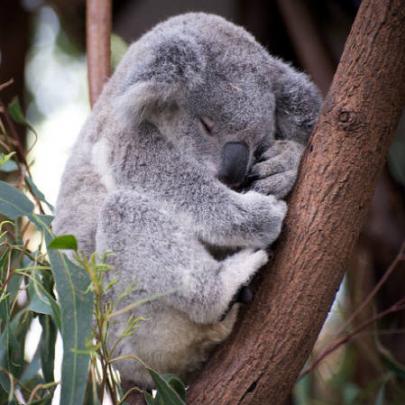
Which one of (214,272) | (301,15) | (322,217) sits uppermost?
(301,15)

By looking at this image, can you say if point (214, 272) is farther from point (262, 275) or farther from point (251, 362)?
point (251, 362)

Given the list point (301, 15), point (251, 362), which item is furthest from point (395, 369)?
point (301, 15)

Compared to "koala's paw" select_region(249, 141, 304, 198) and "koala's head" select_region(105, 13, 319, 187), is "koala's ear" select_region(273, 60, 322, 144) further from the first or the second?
"koala's paw" select_region(249, 141, 304, 198)

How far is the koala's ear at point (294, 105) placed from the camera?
2520 mm

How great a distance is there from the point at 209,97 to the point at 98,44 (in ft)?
2.87

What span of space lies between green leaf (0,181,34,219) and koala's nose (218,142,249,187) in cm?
70

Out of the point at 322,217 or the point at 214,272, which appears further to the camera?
the point at 214,272

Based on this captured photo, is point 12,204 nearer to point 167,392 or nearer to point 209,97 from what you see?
point 167,392

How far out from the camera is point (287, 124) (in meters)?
2.56

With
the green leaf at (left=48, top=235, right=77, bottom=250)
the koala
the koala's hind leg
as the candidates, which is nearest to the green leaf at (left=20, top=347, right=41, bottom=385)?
the koala

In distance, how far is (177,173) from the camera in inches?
87.0

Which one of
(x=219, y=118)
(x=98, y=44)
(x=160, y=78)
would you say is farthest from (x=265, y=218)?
(x=98, y=44)

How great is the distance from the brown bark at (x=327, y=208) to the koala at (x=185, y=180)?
4.5 inches

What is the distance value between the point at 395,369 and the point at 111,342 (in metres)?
1.18
